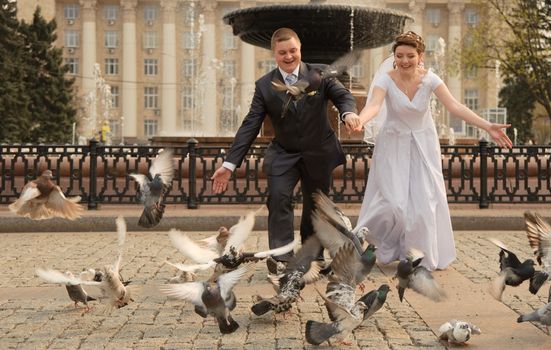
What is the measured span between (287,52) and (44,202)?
199 cm

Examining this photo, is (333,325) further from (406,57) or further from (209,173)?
(209,173)

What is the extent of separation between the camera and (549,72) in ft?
119

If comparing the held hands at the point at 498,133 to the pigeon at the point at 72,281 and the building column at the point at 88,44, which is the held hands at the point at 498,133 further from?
the building column at the point at 88,44

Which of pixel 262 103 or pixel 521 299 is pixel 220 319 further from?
pixel 521 299

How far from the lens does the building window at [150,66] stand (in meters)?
86.2

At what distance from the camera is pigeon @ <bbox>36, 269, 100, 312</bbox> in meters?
5.29

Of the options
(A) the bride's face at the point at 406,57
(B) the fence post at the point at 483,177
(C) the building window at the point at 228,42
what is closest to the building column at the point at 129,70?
(C) the building window at the point at 228,42

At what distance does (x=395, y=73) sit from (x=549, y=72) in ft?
101

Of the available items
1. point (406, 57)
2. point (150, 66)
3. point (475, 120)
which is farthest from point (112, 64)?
point (475, 120)

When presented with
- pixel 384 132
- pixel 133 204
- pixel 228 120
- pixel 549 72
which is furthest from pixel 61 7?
pixel 384 132

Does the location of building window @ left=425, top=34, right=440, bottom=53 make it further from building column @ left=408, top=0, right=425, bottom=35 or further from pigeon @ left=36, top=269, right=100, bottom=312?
pigeon @ left=36, top=269, right=100, bottom=312

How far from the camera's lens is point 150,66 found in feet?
283

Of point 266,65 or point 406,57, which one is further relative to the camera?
point 266,65

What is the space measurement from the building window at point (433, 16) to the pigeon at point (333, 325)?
8679 centimetres
